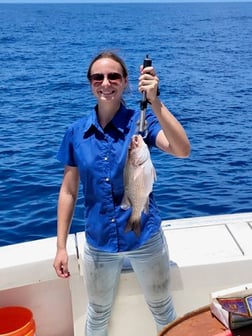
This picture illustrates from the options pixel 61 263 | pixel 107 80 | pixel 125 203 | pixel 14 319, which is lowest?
pixel 14 319

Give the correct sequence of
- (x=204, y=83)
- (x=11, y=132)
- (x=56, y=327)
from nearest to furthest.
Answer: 1. (x=56, y=327)
2. (x=11, y=132)
3. (x=204, y=83)

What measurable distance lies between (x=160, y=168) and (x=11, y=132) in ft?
14.7

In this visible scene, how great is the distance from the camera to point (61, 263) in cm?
347

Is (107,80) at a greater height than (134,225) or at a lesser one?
greater

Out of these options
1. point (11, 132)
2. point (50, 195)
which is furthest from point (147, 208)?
point (11, 132)

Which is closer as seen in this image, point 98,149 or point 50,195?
point 98,149

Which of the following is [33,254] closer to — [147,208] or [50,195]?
[147,208]

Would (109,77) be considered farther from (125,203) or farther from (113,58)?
(125,203)

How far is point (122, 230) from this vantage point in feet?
10.7

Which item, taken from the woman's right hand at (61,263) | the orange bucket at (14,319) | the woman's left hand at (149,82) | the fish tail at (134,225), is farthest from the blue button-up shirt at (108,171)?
the orange bucket at (14,319)

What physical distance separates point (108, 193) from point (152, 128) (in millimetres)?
430

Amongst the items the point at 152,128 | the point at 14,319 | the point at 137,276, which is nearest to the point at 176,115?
the point at 14,319

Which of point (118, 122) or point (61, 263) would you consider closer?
point (118, 122)

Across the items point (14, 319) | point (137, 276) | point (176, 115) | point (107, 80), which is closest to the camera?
point (107, 80)
